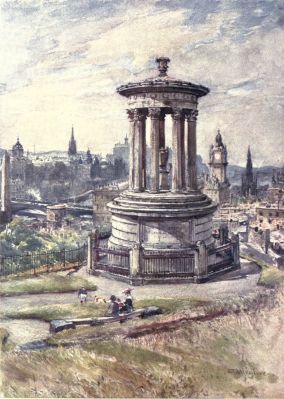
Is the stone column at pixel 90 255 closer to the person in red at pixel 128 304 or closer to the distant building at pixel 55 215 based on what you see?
the distant building at pixel 55 215

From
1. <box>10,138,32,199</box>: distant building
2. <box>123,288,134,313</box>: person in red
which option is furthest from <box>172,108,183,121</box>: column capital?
<box>123,288,134,313</box>: person in red

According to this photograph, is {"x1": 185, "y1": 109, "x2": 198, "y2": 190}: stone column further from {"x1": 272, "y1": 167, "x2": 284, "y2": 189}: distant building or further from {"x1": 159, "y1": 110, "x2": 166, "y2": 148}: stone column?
{"x1": 272, "y1": 167, "x2": 284, "y2": 189}: distant building

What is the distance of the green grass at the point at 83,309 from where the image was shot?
7.10m

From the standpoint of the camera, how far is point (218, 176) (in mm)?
7523

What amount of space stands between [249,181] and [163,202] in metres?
1.28

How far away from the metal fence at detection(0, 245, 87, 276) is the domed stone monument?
58cm

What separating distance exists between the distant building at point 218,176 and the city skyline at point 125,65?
0.12 meters

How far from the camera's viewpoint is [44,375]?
22.2 ft

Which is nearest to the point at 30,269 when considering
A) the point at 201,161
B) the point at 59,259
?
the point at 59,259

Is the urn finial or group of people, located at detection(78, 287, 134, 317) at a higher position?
the urn finial

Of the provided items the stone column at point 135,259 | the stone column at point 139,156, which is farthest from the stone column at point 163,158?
the stone column at point 135,259

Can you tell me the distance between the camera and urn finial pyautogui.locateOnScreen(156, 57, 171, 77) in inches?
289

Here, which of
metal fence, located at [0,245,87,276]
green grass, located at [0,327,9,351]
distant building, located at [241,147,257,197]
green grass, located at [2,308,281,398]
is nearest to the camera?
green grass, located at [2,308,281,398]

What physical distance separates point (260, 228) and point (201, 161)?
1285mm
